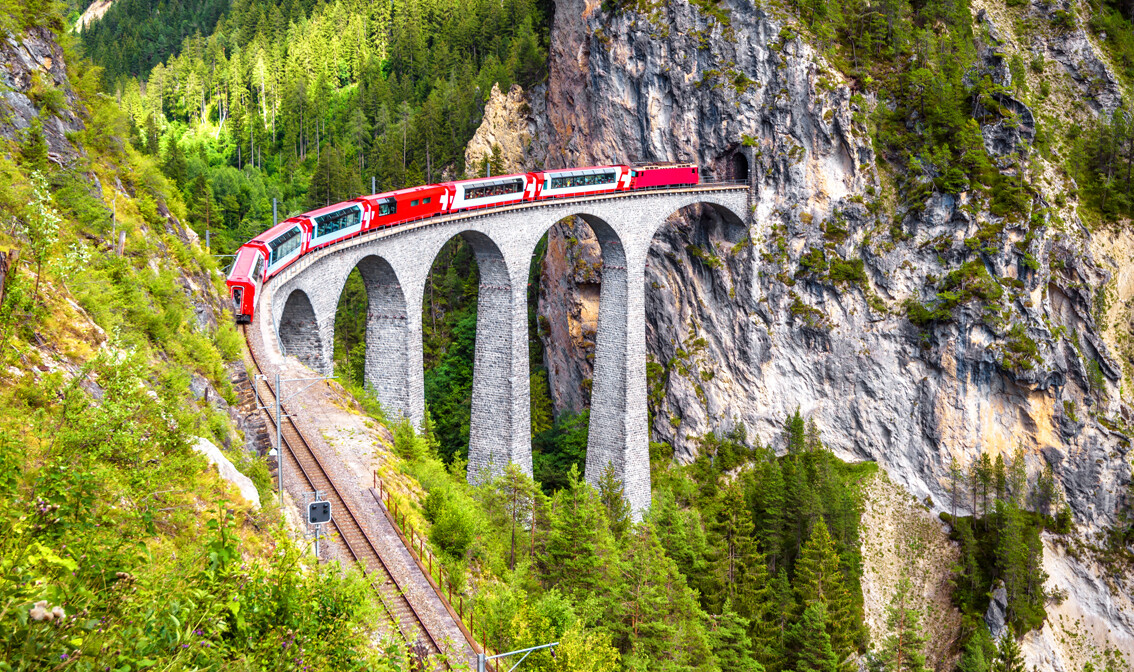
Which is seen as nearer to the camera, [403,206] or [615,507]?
[403,206]

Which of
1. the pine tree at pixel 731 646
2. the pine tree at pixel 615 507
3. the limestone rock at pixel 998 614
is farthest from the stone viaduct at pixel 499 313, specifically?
the limestone rock at pixel 998 614

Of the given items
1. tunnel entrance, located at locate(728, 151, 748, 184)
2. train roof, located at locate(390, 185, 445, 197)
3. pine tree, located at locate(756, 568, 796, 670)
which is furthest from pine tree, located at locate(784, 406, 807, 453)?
train roof, located at locate(390, 185, 445, 197)

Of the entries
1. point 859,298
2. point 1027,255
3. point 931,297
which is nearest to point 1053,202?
point 1027,255

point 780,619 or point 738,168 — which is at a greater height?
point 738,168

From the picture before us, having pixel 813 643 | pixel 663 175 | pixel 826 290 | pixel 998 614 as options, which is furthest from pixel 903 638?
pixel 663 175

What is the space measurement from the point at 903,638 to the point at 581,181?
93.9 feet

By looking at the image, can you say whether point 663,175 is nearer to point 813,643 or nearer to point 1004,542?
point 813,643

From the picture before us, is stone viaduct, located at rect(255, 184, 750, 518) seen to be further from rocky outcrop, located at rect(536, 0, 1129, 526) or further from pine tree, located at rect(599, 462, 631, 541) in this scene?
rocky outcrop, located at rect(536, 0, 1129, 526)

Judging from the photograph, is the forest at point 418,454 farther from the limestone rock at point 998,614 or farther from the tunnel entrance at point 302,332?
the tunnel entrance at point 302,332

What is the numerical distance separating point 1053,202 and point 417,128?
57.3m

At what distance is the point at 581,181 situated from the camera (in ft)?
162

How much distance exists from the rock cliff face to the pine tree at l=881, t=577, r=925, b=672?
6565mm

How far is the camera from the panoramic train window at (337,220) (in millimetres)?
35000

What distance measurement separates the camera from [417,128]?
86.9m
